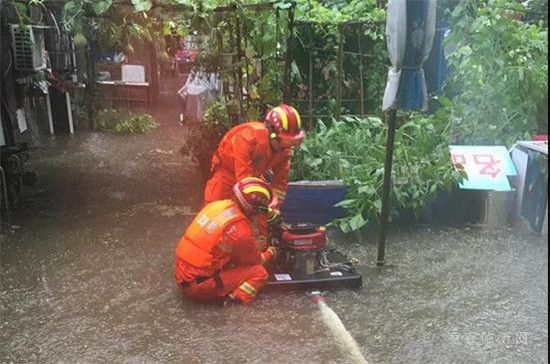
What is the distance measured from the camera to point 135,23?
22.7 ft

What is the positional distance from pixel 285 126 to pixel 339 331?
1850mm

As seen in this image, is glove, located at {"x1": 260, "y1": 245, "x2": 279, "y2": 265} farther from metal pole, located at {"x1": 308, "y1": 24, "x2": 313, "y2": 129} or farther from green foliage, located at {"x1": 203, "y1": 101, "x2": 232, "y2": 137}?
metal pole, located at {"x1": 308, "y1": 24, "x2": 313, "y2": 129}

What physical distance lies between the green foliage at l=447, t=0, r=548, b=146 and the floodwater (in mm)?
1421

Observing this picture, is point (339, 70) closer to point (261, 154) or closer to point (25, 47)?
point (261, 154)

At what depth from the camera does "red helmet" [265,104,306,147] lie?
4.96m

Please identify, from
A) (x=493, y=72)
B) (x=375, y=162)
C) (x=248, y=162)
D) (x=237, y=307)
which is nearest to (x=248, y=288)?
(x=237, y=307)

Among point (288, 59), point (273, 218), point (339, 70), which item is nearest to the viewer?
A: point (273, 218)

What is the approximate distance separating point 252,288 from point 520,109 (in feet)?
13.9

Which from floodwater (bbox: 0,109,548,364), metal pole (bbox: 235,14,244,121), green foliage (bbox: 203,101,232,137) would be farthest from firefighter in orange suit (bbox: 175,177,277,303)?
green foliage (bbox: 203,101,232,137)

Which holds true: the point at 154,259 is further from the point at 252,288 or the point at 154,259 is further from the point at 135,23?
the point at 135,23

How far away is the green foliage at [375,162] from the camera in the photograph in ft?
20.0

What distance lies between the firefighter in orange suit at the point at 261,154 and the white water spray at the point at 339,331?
77 centimetres

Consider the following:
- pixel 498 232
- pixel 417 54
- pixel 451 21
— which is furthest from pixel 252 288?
pixel 451 21

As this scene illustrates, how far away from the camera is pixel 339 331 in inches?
166
